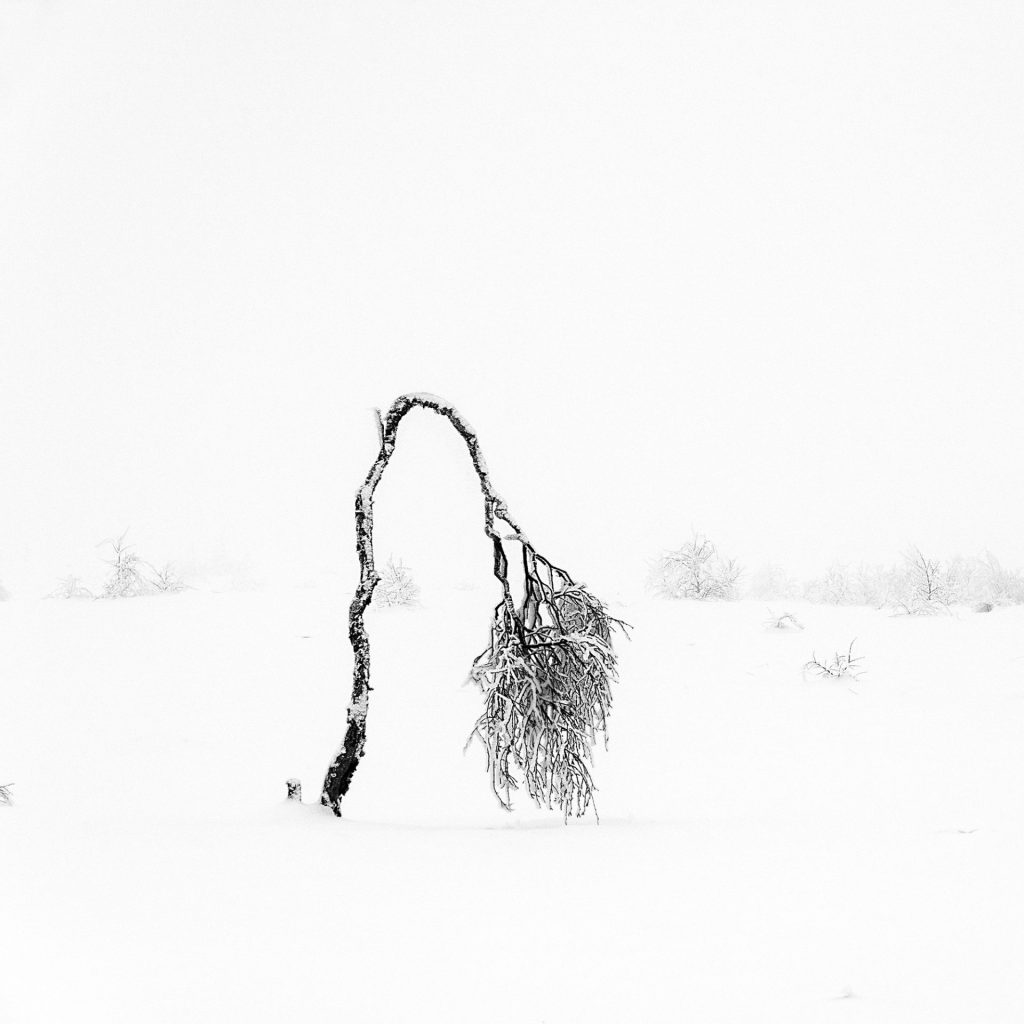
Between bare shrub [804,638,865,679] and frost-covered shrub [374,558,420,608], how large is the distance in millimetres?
6265

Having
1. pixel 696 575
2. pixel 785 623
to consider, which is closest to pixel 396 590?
pixel 696 575

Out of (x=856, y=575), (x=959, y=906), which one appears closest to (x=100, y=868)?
(x=959, y=906)

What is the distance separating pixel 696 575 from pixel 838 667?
4.85 metres

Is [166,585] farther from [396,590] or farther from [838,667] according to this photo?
[838,667]

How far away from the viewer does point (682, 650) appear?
33.1ft

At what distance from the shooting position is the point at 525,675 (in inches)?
177

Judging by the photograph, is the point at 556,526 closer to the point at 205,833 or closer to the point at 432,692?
the point at 432,692

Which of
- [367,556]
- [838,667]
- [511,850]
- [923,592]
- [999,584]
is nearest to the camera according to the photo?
[511,850]

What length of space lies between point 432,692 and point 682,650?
349 centimetres

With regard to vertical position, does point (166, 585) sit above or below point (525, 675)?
above

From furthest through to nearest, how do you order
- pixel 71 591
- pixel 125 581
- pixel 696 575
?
1. pixel 696 575
2. pixel 125 581
3. pixel 71 591

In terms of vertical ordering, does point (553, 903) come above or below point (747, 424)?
below

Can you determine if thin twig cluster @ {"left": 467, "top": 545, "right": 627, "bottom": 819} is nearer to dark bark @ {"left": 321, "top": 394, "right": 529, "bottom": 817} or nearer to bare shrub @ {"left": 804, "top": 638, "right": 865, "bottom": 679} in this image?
dark bark @ {"left": 321, "top": 394, "right": 529, "bottom": 817}

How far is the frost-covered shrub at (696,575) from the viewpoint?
13406 millimetres
